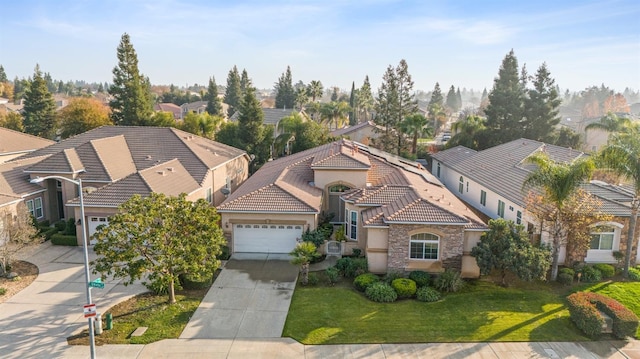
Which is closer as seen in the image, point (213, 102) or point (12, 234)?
point (12, 234)

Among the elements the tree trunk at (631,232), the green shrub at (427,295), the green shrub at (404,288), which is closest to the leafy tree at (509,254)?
the green shrub at (427,295)

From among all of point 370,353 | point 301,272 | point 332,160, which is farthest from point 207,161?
point 370,353

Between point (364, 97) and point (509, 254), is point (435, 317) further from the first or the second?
point (364, 97)

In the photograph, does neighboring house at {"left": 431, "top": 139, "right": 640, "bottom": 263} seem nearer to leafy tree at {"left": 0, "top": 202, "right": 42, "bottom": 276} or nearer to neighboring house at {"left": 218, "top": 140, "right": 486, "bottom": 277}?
neighboring house at {"left": 218, "top": 140, "right": 486, "bottom": 277}

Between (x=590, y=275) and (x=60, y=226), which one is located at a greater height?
(x=60, y=226)

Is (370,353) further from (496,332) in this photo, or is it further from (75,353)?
(75,353)

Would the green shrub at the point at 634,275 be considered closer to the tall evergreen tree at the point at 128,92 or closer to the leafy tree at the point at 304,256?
the leafy tree at the point at 304,256

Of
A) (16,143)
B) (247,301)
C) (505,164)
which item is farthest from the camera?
(16,143)

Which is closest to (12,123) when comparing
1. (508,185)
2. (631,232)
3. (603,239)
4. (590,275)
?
(508,185)
